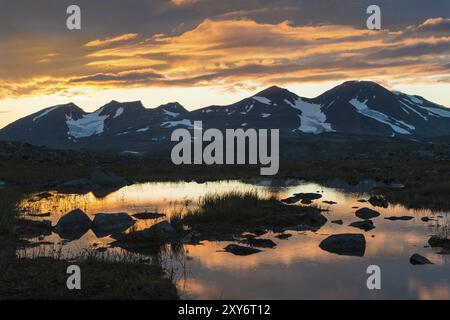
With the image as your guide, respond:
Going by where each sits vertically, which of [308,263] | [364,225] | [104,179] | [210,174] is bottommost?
[210,174]

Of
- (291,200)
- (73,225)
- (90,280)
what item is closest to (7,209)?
(73,225)

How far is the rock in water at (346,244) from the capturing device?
17.6m

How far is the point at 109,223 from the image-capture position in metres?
22.3

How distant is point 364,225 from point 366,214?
299 cm

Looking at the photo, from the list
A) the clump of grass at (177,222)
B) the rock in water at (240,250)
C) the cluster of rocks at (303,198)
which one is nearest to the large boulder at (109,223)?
the clump of grass at (177,222)

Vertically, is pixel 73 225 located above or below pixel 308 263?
above

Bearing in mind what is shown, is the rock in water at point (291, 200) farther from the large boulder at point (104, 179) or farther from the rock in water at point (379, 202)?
the large boulder at point (104, 179)

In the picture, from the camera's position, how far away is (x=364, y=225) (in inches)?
859

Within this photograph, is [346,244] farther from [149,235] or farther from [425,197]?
[425,197]

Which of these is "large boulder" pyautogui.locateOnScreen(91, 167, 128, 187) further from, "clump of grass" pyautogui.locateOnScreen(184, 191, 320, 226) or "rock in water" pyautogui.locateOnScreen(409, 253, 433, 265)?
"rock in water" pyautogui.locateOnScreen(409, 253, 433, 265)

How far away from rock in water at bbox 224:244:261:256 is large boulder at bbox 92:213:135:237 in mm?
6039

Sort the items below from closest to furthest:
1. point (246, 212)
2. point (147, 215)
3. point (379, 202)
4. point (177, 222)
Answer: point (177, 222) → point (246, 212) → point (147, 215) → point (379, 202)

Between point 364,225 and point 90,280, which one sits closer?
point 90,280

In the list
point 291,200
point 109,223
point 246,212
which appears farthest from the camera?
point 291,200
